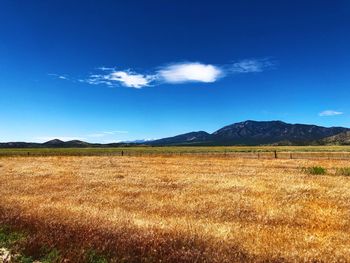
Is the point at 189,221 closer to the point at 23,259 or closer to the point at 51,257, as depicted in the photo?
the point at 51,257

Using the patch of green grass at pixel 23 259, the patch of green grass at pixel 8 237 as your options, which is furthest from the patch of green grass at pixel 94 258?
the patch of green grass at pixel 8 237

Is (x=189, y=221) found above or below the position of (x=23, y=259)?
below

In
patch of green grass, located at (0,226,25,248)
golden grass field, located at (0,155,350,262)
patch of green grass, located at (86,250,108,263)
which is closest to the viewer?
patch of green grass, located at (86,250,108,263)

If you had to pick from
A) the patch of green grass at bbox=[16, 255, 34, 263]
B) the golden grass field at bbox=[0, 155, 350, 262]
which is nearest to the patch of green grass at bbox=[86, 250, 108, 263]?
the golden grass field at bbox=[0, 155, 350, 262]

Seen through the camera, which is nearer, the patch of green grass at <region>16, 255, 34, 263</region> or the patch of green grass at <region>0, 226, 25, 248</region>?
the patch of green grass at <region>16, 255, 34, 263</region>

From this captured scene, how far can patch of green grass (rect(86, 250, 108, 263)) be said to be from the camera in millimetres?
8461

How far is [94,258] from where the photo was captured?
8.69 metres

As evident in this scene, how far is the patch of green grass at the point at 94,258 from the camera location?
8461 mm

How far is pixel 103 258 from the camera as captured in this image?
865 centimetres

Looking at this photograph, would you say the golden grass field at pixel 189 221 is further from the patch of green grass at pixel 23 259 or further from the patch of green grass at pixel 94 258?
the patch of green grass at pixel 23 259

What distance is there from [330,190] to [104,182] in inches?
570

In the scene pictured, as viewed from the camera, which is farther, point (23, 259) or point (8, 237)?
point (8, 237)

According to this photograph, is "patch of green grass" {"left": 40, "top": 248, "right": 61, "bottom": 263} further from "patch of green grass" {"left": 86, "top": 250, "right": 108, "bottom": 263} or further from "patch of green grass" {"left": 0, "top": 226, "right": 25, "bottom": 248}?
"patch of green grass" {"left": 0, "top": 226, "right": 25, "bottom": 248}

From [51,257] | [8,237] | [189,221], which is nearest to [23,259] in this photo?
[51,257]
